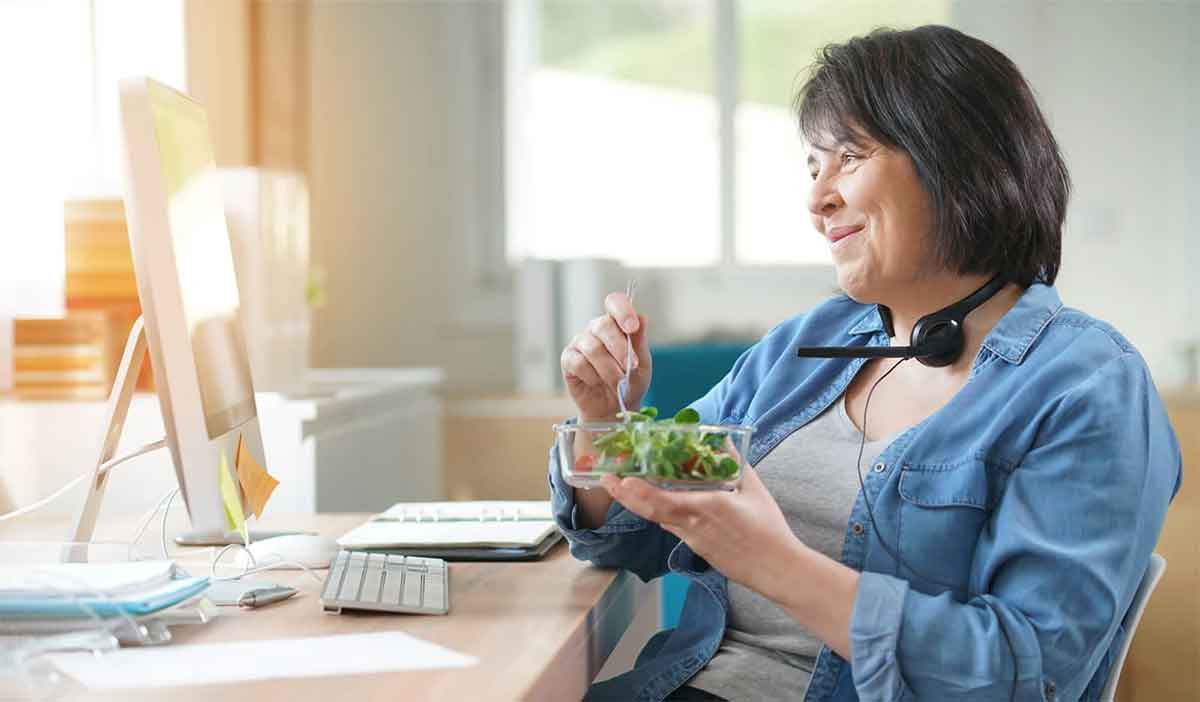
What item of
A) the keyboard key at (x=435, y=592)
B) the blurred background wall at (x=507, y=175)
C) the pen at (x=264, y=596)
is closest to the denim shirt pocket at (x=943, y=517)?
the keyboard key at (x=435, y=592)

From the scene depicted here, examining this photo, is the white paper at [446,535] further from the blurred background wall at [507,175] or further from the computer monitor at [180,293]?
the blurred background wall at [507,175]

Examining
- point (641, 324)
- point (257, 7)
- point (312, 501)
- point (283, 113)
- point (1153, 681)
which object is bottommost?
point (1153, 681)

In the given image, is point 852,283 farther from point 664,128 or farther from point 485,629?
point 664,128

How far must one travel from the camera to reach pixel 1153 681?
7.91 ft

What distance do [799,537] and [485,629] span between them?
333 mm

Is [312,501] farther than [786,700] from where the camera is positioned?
Yes

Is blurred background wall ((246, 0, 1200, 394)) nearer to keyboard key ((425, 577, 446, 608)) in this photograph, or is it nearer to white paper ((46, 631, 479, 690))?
keyboard key ((425, 577, 446, 608))

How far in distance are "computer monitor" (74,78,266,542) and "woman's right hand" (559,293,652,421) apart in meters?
0.33

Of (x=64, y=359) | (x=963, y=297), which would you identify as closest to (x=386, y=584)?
(x=963, y=297)

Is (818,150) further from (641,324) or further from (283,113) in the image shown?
(283,113)

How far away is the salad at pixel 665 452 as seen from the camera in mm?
884

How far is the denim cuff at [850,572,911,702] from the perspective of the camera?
36.5 inches

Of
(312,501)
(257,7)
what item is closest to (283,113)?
(257,7)

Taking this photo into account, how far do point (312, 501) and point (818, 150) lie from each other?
1206mm
